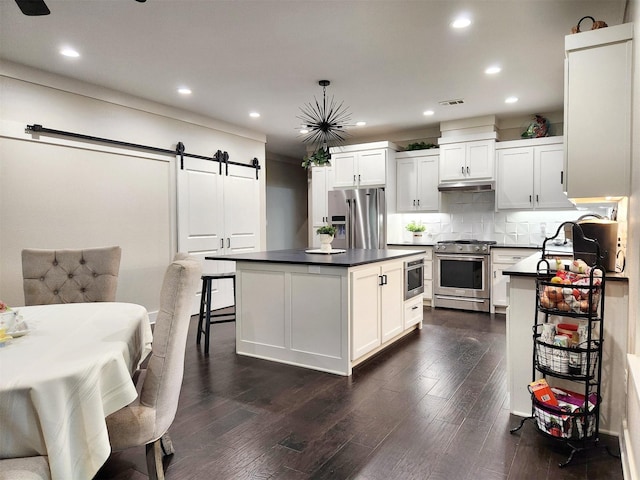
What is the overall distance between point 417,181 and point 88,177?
439 centimetres

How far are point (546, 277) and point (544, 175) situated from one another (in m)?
3.59

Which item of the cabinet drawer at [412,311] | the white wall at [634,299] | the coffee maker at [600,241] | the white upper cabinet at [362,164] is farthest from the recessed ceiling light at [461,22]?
the white upper cabinet at [362,164]

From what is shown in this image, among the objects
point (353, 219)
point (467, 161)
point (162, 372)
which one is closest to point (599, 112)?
point (162, 372)

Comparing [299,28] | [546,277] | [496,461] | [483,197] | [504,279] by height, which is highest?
[299,28]

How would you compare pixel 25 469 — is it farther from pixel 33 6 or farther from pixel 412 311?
pixel 412 311

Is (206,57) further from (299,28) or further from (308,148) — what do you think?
(308,148)

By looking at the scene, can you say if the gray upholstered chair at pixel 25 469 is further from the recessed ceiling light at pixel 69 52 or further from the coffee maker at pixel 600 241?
the recessed ceiling light at pixel 69 52

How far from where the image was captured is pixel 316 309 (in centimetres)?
328

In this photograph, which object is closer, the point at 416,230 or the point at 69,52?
the point at 69,52

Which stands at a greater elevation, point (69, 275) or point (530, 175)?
point (530, 175)

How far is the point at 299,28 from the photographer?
3053 millimetres

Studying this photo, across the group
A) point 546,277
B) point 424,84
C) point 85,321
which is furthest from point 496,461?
point 424,84

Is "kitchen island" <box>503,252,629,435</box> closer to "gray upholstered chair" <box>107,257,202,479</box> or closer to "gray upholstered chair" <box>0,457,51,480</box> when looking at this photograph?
"gray upholstered chair" <box>107,257,202,479</box>

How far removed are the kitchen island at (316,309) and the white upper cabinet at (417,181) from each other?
2529 mm
